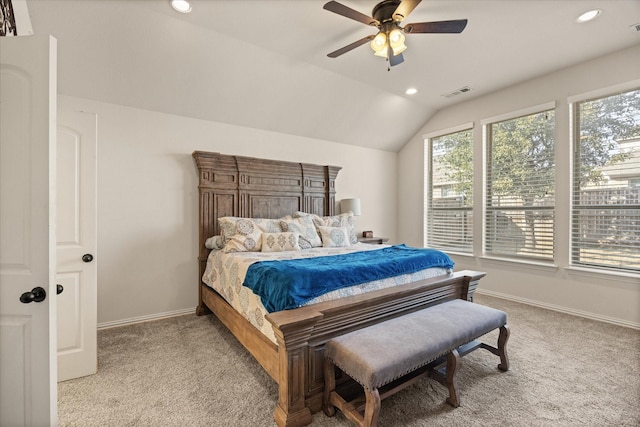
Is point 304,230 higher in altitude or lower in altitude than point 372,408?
higher

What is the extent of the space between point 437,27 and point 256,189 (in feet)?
8.95

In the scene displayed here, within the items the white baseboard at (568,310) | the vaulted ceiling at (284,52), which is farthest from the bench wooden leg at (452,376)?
the vaulted ceiling at (284,52)

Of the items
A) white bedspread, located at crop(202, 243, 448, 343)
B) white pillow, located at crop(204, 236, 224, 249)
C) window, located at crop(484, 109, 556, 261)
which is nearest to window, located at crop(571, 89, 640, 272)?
window, located at crop(484, 109, 556, 261)

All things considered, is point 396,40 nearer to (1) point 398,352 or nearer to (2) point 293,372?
(1) point 398,352

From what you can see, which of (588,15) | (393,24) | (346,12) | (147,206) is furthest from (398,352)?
(588,15)

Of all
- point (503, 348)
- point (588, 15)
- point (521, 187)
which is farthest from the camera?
point (521, 187)

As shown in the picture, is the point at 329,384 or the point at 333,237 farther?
the point at 333,237

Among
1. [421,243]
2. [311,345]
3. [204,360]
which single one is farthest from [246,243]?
[421,243]

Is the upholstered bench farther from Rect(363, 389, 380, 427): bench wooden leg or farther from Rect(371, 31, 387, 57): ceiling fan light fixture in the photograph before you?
Rect(371, 31, 387, 57): ceiling fan light fixture

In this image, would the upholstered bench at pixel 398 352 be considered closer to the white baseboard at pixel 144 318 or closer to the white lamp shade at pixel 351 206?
the white baseboard at pixel 144 318

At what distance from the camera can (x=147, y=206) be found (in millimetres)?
3250

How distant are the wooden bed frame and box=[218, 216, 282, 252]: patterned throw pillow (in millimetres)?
381

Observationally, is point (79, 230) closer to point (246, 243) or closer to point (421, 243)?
point (246, 243)

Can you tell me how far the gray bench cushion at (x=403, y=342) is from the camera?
1472 mm
